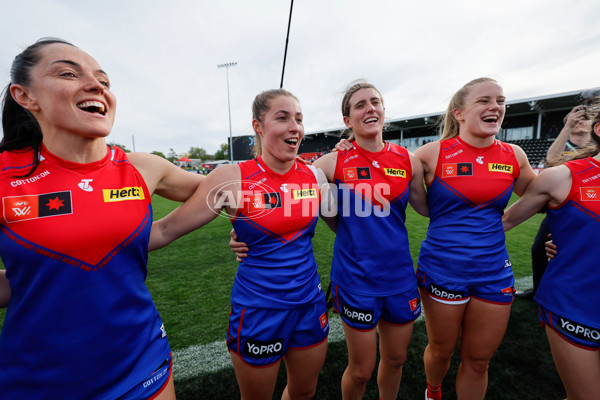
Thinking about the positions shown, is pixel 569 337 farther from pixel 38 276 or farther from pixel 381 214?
pixel 38 276

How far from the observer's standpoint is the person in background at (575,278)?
148 cm

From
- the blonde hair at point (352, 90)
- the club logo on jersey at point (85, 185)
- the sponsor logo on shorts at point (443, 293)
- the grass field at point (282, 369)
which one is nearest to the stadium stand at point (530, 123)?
the grass field at point (282, 369)

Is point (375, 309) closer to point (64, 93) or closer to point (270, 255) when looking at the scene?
point (270, 255)

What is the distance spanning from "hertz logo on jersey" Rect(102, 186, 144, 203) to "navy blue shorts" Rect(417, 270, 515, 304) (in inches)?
72.9

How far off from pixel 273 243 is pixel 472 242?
4.27 feet

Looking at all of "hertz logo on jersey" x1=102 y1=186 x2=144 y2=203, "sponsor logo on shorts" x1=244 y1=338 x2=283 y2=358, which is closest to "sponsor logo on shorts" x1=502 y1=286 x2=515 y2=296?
"sponsor logo on shorts" x1=244 y1=338 x2=283 y2=358

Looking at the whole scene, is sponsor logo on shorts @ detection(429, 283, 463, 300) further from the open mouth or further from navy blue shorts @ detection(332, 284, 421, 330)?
the open mouth

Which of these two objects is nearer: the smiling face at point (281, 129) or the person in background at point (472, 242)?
the smiling face at point (281, 129)

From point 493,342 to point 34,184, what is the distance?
101 inches

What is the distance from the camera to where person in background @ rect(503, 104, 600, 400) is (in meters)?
1.48

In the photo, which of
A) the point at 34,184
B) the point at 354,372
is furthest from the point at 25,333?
the point at 354,372

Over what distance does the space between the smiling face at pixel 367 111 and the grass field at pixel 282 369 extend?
2.05 m

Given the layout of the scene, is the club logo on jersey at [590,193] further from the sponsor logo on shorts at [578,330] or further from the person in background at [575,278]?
the sponsor logo on shorts at [578,330]

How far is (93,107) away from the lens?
3.90ft
